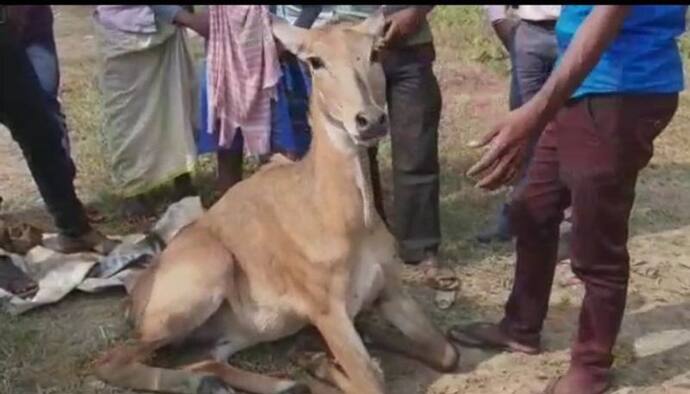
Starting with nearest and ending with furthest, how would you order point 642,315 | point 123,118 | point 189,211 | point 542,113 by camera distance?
1. point 542,113
2. point 642,315
3. point 189,211
4. point 123,118

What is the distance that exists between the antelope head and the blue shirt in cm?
76

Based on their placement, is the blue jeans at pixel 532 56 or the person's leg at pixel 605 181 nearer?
the person's leg at pixel 605 181

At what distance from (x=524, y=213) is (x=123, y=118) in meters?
2.48

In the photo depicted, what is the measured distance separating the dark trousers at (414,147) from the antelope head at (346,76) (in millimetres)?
668

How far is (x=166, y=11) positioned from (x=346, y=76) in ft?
5.67

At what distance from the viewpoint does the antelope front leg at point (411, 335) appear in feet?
15.4

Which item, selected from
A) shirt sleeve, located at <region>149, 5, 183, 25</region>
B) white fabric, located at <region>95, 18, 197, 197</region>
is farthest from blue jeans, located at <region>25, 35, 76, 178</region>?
shirt sleeve, located at <region>149, 5, 183, 25</region>

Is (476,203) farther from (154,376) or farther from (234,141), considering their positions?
(154,376)

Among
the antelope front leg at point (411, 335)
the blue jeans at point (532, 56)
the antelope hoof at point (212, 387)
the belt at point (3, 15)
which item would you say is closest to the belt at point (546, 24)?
the blue jeans at point (532, 56)

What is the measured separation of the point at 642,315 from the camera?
17.1 feet

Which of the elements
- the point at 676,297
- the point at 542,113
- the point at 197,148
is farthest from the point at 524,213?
the point at 197,148

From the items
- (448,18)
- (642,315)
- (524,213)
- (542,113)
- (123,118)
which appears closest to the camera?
(542,113)

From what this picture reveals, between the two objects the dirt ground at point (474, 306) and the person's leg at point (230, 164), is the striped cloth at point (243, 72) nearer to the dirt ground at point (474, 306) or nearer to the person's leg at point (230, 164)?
the person's leg at point (230, 164)

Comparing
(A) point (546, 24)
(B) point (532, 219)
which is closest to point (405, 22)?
(A) point (546, 24)
